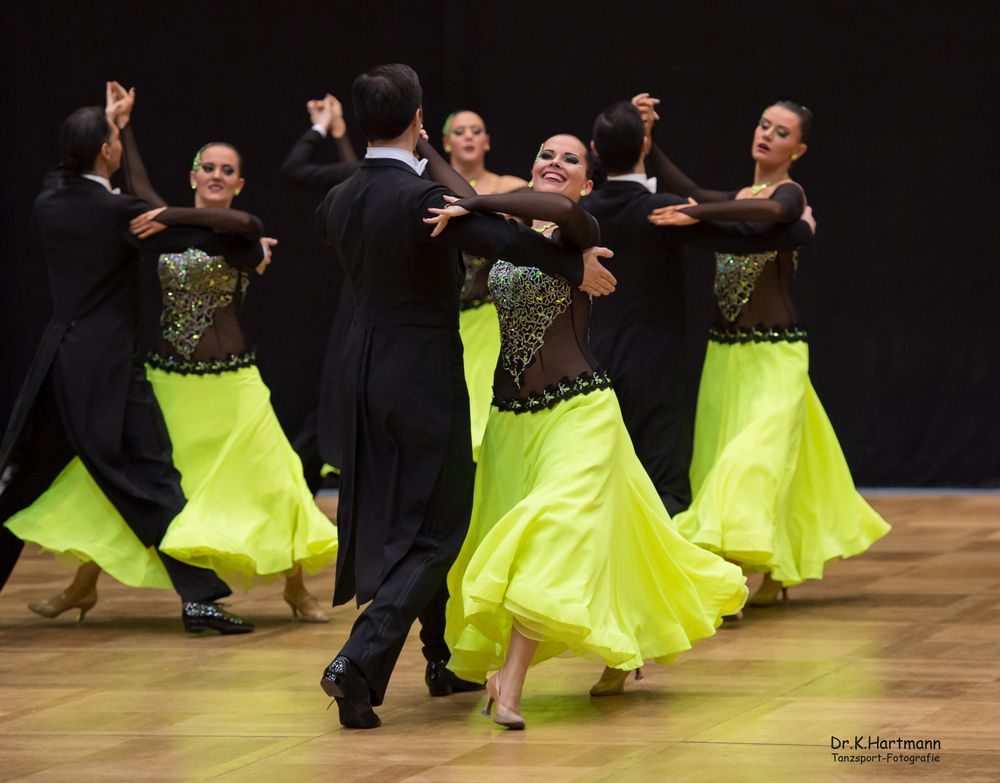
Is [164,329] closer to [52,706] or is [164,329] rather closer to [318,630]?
[318,630]

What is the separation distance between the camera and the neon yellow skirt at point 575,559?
13.5ft

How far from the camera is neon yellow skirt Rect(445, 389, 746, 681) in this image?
412 cm

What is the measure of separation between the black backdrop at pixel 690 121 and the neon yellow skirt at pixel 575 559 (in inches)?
190

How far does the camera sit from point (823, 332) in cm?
912

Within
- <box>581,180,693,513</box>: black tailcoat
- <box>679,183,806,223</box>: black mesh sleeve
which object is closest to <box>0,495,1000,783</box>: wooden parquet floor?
<box>581,180,693,513</box>: black tailcoat

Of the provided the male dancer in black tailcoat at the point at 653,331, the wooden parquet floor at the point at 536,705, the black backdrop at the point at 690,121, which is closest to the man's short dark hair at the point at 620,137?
the male dancer in black tailcoat at the point at 653,331

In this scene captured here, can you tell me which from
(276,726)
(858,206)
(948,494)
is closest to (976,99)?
(858,206)

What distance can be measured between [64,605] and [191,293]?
3.67ft

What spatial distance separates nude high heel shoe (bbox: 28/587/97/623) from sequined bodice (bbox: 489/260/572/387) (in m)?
2.27

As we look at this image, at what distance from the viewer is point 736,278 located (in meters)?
6.11

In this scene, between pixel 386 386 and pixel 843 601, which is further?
pixel 843 601

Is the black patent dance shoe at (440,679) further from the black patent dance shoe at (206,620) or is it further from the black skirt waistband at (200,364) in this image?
the black skirt waistband at (200,364)

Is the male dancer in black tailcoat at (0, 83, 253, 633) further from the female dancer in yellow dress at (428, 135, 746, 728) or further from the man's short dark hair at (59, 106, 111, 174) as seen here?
the female dancer in yellow dress at (428, 135, 746, 728)

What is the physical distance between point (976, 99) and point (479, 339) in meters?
3.41
